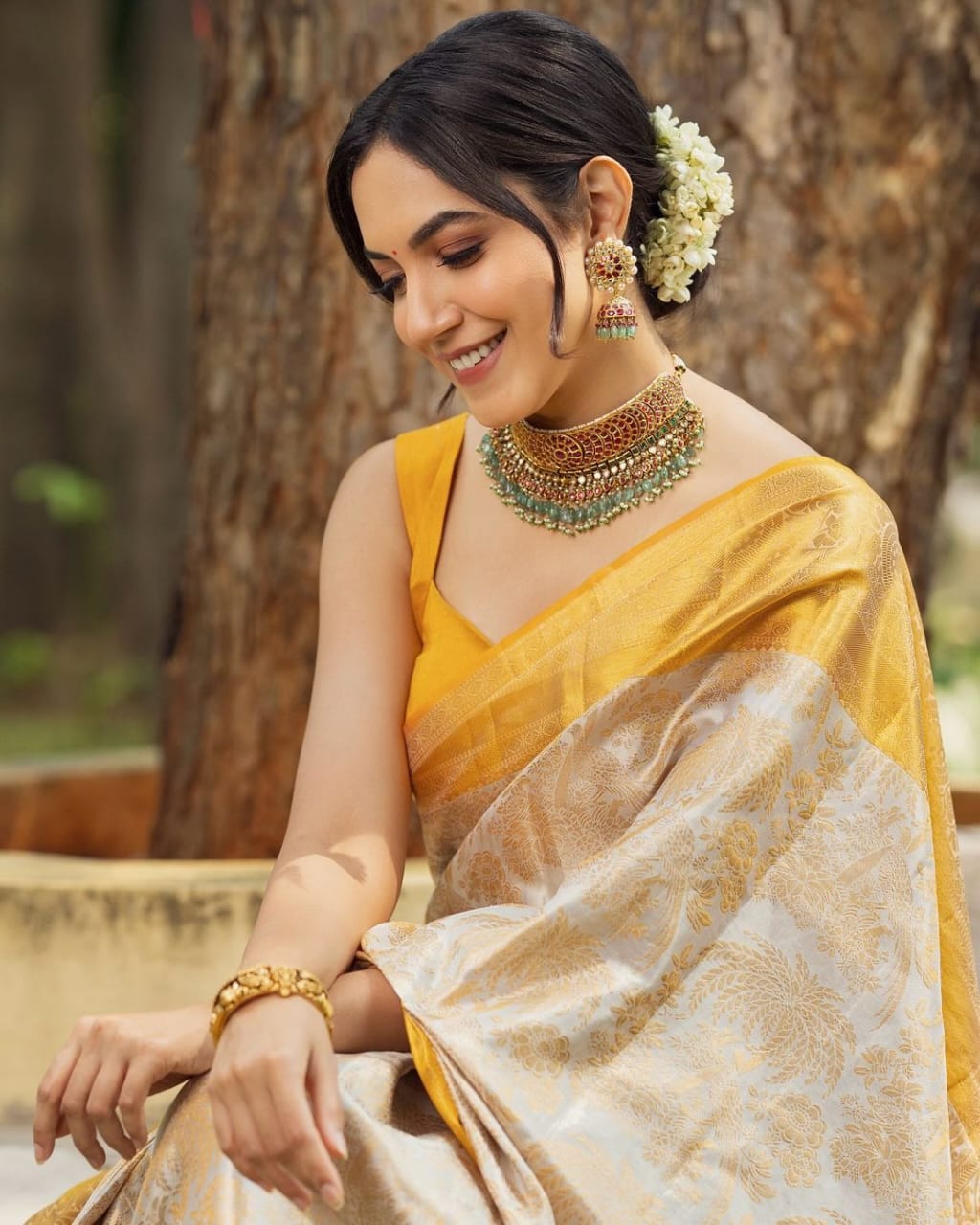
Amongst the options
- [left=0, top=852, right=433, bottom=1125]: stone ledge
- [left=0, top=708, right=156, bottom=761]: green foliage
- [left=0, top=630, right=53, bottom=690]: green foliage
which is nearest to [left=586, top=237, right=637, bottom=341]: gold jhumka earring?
[left=0, top=852, right=433, bottom=1125]: stone ledge

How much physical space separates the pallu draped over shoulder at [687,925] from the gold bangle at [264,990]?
0.23 ft

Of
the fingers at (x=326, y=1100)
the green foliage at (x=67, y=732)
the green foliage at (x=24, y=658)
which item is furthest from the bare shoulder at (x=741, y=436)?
the green foliage at (x=24, y=658)

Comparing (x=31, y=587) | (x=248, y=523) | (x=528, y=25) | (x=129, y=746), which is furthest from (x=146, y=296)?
(x=528, y=25)

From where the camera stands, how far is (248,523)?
3307 millimetres

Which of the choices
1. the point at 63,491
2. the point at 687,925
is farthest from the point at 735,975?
the point at 63,491

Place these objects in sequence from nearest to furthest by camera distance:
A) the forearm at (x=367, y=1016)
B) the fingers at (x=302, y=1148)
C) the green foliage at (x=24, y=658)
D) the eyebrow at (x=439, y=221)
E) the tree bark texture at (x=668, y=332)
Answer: the fingers at (x=302, y=1148) → the forearm at (x=367, y=1016) → the eyebrow at (x=439, y=221) → the tree bark texture at (x=668, y=332) → the green foliage at (x=24, y=658)

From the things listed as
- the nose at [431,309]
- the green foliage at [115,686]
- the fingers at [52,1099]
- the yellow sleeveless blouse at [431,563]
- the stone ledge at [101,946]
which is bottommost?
the green foliage at [115,686]

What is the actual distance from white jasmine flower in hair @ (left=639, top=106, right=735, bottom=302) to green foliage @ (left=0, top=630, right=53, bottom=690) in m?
6.06

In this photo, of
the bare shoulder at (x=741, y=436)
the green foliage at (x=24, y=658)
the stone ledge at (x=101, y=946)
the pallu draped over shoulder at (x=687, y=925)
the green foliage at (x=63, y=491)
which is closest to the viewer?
the pallu draped over shoulder at (x=687, y=925)

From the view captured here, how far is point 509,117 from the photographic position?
1908 millimetres

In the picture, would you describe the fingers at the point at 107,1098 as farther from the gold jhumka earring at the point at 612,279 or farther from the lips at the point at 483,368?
the gold jhumka earring at the point at 612,279

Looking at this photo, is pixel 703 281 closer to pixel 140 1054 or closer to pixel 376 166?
pixel 376 166

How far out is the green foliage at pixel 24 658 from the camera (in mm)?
7859

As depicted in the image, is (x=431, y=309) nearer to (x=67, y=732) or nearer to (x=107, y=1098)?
(x=107, y=1098)
